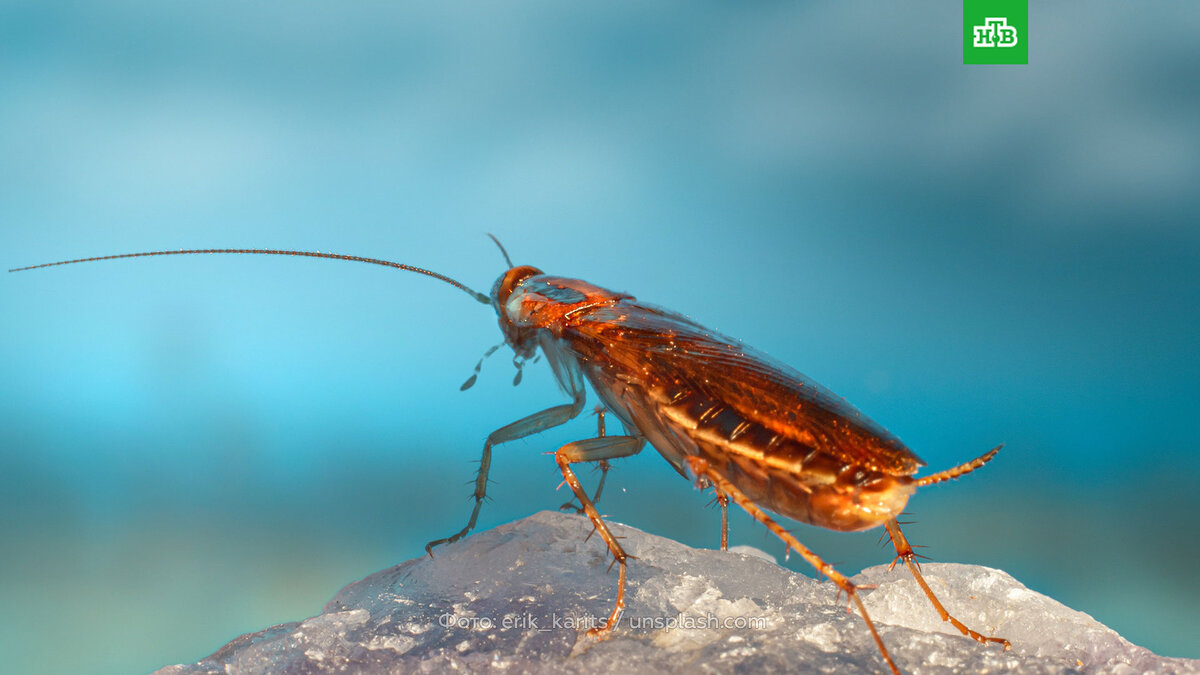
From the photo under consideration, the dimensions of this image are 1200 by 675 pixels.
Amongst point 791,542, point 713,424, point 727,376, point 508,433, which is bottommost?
point 791,542

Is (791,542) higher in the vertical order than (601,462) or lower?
higher

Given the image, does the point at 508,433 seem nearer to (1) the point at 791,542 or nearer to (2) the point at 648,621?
(2) the point at 648,621

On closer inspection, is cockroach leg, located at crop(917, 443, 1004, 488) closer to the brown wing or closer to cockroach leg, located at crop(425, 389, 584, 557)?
the brown wing

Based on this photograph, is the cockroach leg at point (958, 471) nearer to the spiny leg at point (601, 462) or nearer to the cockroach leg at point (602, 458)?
the cockroach leg at point (602, 458)

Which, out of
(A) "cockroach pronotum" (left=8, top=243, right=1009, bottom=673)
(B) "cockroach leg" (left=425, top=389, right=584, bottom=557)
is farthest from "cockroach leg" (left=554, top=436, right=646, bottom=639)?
(B) "cockroach leg" (left=425, top=389, right=584, bottom=557)

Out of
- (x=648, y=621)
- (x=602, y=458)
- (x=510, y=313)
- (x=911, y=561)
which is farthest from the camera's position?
(x=510, y=313)

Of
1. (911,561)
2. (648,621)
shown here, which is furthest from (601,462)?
(911,561)
